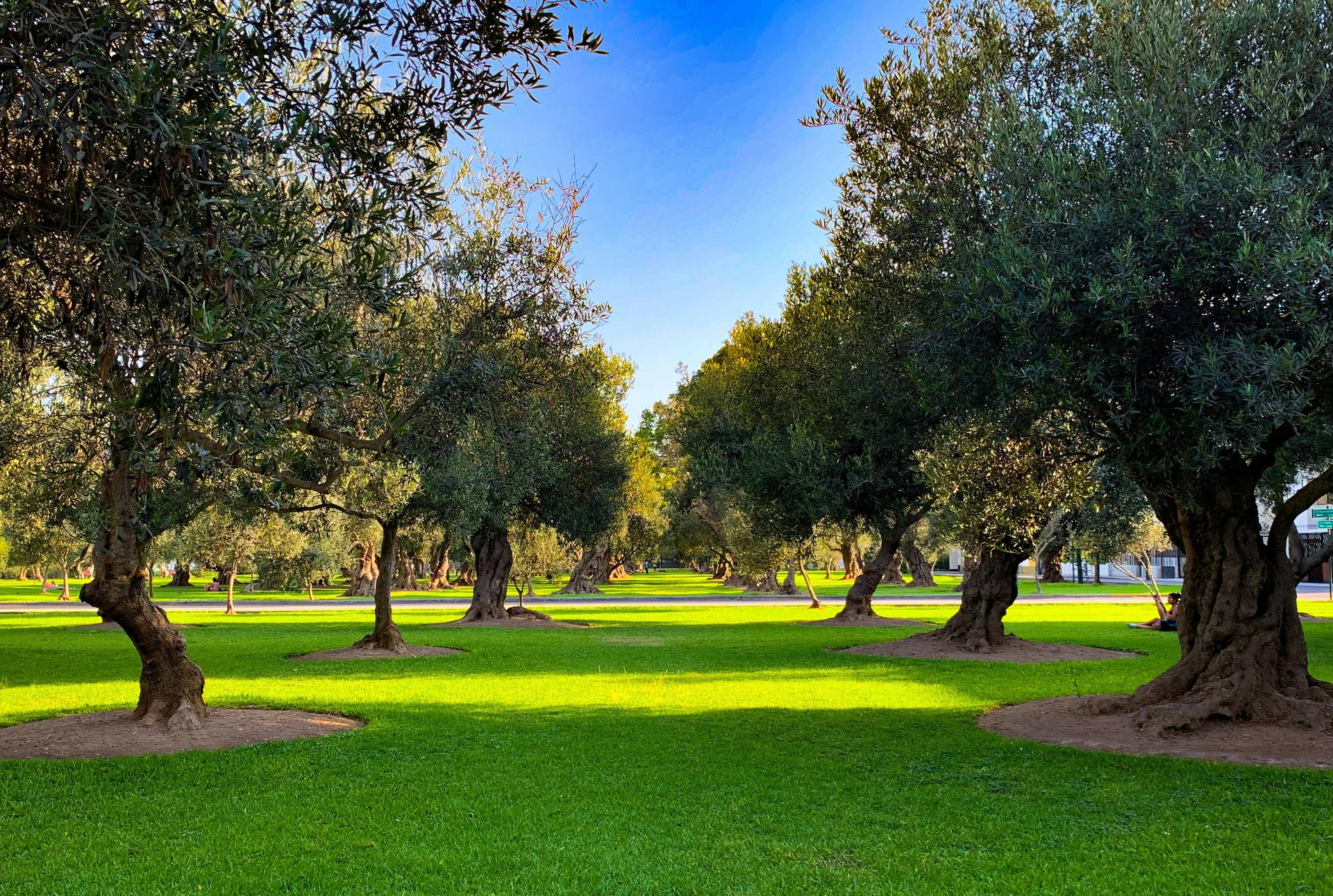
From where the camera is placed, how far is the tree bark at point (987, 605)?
22484 millimetres

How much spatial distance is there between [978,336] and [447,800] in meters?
7.13

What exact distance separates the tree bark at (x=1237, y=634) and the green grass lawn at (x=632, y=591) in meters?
42.9

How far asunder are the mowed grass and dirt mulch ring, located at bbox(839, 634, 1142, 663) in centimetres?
490

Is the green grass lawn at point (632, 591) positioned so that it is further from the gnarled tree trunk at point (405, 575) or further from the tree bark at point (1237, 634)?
the tree bark at point (1237, 634)

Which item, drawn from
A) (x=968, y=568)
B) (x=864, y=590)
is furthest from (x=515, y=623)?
(x=968, y=568)

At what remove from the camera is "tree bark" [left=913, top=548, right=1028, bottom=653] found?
2248cm

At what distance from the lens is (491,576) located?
3512cm

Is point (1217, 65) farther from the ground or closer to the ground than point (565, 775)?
farther from the ground

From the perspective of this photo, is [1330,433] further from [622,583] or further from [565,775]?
[622,583]

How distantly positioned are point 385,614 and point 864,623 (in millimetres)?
16616

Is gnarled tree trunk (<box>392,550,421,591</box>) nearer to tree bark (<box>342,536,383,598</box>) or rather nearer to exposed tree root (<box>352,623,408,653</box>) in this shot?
tree bark (<box>342,536,383,598</box>)

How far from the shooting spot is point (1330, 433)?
49.4ft

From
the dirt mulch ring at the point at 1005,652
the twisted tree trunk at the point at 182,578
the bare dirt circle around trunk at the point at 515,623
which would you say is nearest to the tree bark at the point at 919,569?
the bare dirt circle around trunk at the point at 515,623

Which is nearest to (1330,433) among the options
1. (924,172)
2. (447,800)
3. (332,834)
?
(924,172)
